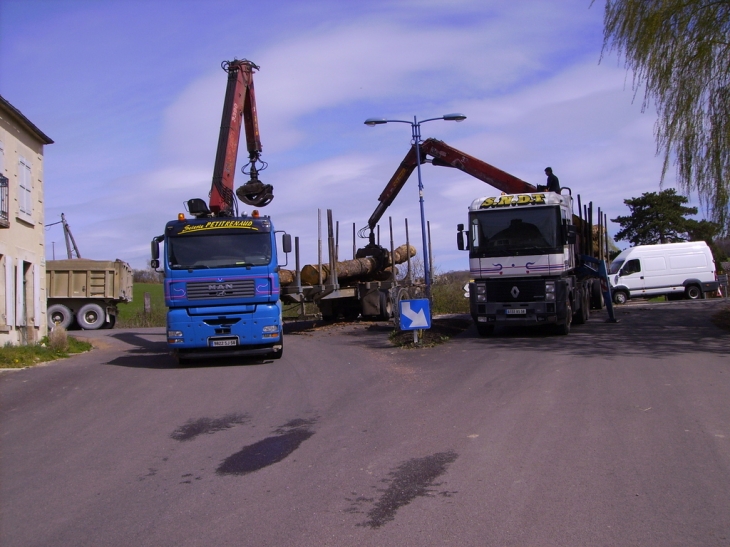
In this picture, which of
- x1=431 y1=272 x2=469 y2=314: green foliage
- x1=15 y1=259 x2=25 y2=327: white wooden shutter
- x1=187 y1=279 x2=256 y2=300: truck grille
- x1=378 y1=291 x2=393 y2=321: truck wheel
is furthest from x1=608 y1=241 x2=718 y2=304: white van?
x1=15 y1=259 x2=25 y2=327: white wooden shutter

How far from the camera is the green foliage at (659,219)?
50562 mm

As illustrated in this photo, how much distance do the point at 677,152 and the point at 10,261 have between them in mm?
16191

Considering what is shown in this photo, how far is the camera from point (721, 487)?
5461mm

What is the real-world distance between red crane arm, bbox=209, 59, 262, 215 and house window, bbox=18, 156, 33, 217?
572cm

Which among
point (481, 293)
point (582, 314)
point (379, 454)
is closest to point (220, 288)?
point (481, 293)

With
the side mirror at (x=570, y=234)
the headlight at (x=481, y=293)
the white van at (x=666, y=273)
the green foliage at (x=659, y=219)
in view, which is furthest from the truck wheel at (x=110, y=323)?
the green foliage at (x=659, y=219)

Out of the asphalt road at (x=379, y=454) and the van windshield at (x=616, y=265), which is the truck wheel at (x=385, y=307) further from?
the van windshield at (x=616, y=265)

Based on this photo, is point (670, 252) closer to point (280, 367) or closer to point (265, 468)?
point (280, 367)

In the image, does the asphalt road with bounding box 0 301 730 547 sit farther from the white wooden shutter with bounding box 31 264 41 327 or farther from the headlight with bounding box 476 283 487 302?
the white wooden shutter with bounding box 31 264 41 327

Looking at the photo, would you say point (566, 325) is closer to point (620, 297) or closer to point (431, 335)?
point (431, 335)

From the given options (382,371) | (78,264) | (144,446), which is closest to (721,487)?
(144,446)

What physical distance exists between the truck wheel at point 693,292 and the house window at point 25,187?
90.2 feet

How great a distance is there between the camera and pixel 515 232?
16609 mm

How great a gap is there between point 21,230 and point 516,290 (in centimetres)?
1260
